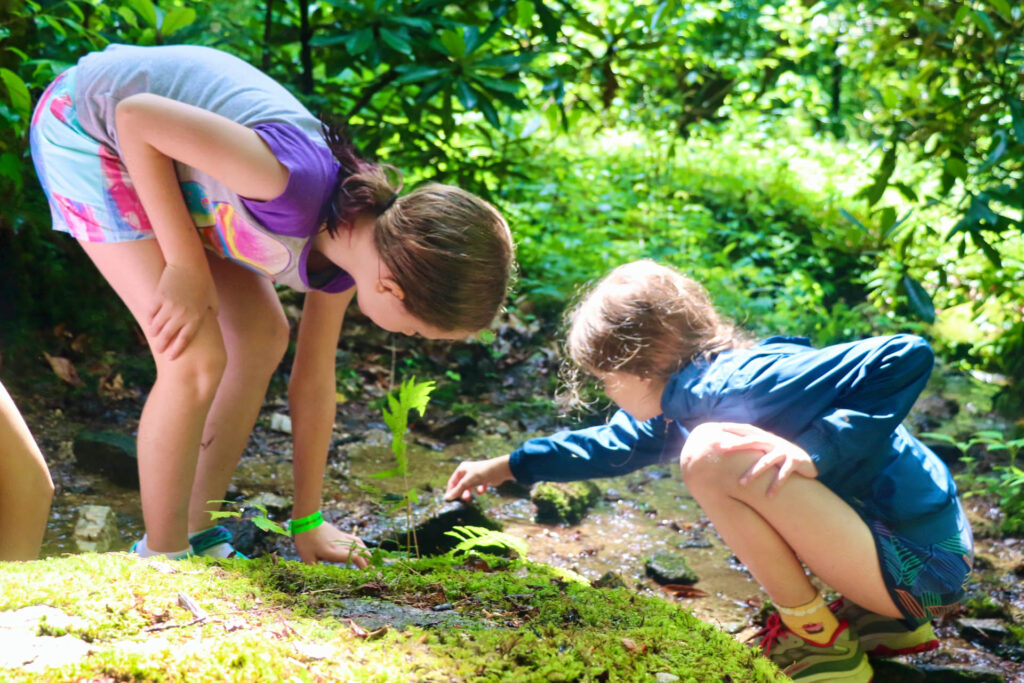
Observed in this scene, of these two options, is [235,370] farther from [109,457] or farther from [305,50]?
[305,50]

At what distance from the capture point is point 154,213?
2047 millimetres

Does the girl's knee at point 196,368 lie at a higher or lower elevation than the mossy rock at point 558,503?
higher

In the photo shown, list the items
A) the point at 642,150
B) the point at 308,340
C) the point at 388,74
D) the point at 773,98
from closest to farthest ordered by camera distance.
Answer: the point at 308,340 → the point at 388,74 → the point at 642,150 → the point at 773,98

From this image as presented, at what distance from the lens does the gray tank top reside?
2117 mm

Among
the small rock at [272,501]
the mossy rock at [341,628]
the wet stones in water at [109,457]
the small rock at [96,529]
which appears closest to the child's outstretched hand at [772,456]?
the mossy rock at [341,628]

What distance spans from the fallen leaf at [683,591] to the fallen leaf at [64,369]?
111 inches

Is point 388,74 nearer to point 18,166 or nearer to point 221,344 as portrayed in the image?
point 18,166

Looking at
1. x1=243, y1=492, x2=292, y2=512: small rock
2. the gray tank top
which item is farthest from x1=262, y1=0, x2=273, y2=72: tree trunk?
x1=243, y1=492, x2=292, y2=512: small rock

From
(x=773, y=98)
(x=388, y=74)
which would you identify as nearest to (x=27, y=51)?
(x=388, y=74)

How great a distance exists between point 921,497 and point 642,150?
239 inches

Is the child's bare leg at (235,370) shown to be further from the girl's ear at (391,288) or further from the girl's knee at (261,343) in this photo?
the girl's ear at (391,288)

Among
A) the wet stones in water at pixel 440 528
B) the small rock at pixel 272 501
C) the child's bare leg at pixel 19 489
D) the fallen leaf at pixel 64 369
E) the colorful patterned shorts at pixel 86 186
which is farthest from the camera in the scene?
the fallen leaf at pixel 64 369

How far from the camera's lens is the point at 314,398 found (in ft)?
8.23

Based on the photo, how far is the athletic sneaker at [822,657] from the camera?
82.3 inches
